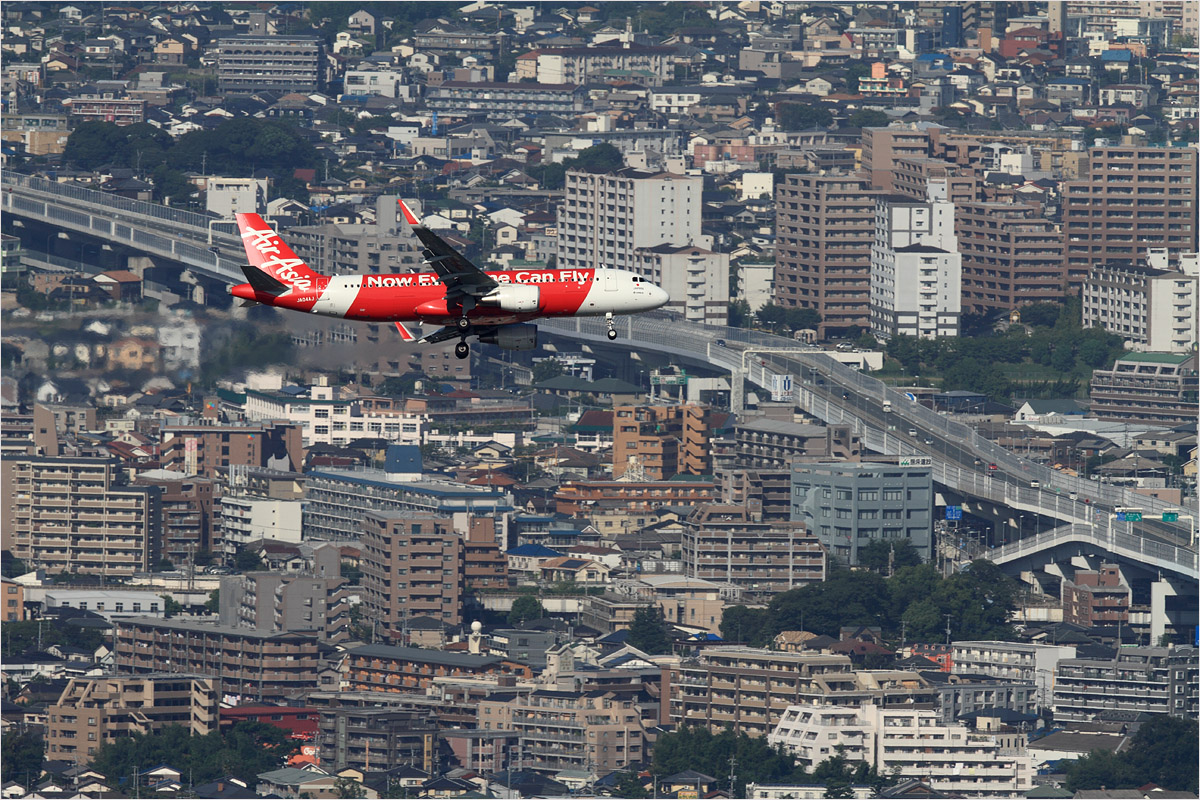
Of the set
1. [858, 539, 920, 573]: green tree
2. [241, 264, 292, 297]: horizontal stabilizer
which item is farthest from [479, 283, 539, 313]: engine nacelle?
[858, 539, 920, 573]: green tree

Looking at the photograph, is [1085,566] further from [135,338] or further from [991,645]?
[135,338]

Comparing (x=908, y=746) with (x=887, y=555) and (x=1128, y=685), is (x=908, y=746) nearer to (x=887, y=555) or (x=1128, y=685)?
(x=1128, y=685)

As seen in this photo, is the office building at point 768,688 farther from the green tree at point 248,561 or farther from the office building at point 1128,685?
the green tree at point 248,561

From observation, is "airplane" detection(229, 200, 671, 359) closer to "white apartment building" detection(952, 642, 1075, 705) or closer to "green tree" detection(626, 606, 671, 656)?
"white apartment building" detection(952, 642, 1075, 705)

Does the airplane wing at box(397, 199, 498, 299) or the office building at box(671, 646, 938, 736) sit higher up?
the airplane wing at box(397, 199, 498, 299)

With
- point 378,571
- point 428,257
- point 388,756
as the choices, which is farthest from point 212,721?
point 428,257

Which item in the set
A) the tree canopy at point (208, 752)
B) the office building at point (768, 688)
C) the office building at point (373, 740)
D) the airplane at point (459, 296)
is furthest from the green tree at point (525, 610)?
the airplane at point (459, 296)
